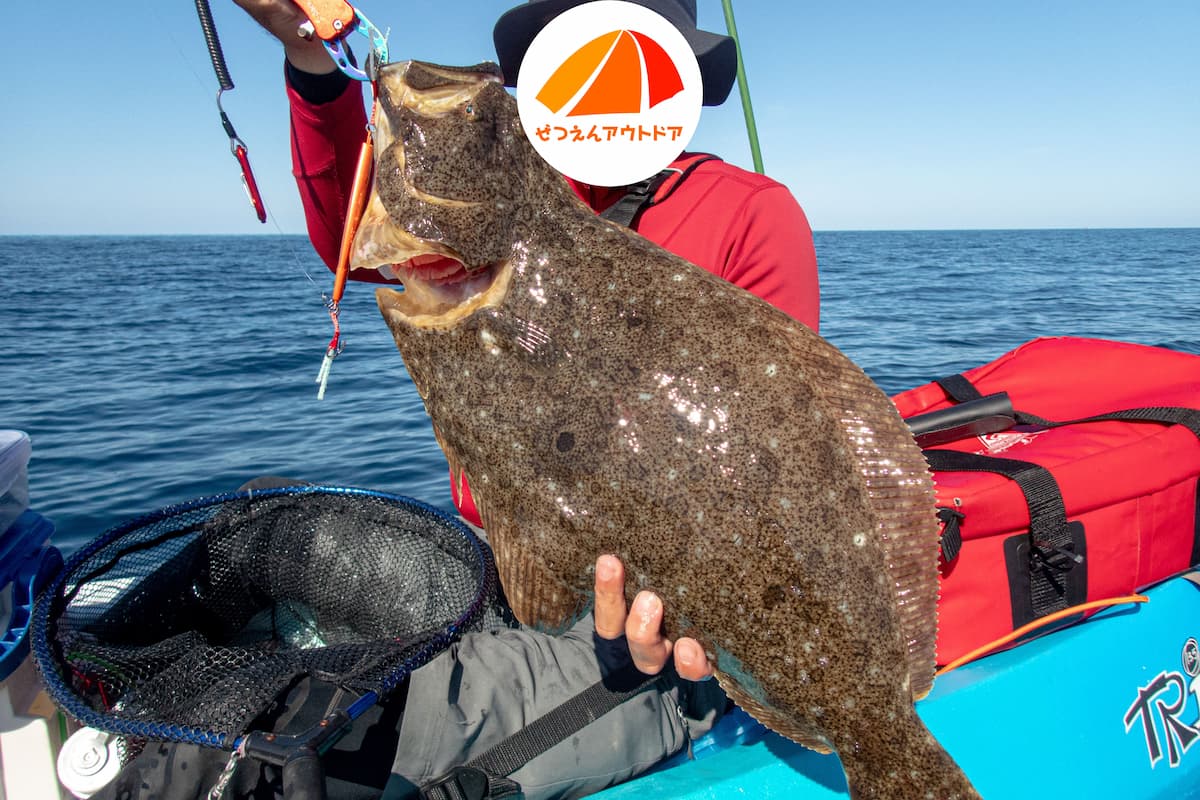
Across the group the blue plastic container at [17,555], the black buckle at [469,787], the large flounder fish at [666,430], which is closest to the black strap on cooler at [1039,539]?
the large flounder fish at [666,430]

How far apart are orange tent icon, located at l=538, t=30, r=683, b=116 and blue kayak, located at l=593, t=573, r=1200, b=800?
2.20m

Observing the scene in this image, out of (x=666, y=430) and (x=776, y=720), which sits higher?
(x=666, y=430)

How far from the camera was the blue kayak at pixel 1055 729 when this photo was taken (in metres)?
2.56

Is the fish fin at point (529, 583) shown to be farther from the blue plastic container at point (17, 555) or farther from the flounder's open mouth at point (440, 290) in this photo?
the blue plastic container at point (17, 555)

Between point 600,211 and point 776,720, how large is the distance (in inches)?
77.5

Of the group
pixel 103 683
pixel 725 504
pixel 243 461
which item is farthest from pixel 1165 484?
pixel 243 461

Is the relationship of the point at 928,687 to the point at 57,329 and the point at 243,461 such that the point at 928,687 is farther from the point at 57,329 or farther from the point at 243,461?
the point at 57,329

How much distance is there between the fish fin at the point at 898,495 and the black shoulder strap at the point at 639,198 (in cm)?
119

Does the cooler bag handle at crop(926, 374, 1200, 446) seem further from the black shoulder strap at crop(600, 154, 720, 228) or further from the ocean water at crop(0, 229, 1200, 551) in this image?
the black shoulder strap at crop(600, 154, 720, 228)

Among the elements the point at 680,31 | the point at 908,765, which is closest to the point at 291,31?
the point at 680,31

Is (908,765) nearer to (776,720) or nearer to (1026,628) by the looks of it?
(776,720)

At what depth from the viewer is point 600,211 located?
9.84 ft

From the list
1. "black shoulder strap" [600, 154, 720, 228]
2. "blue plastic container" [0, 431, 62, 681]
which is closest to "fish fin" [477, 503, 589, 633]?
"black shoulder strap" [600, 154, 720, 228]

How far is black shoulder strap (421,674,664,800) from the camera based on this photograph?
2.30 meters
